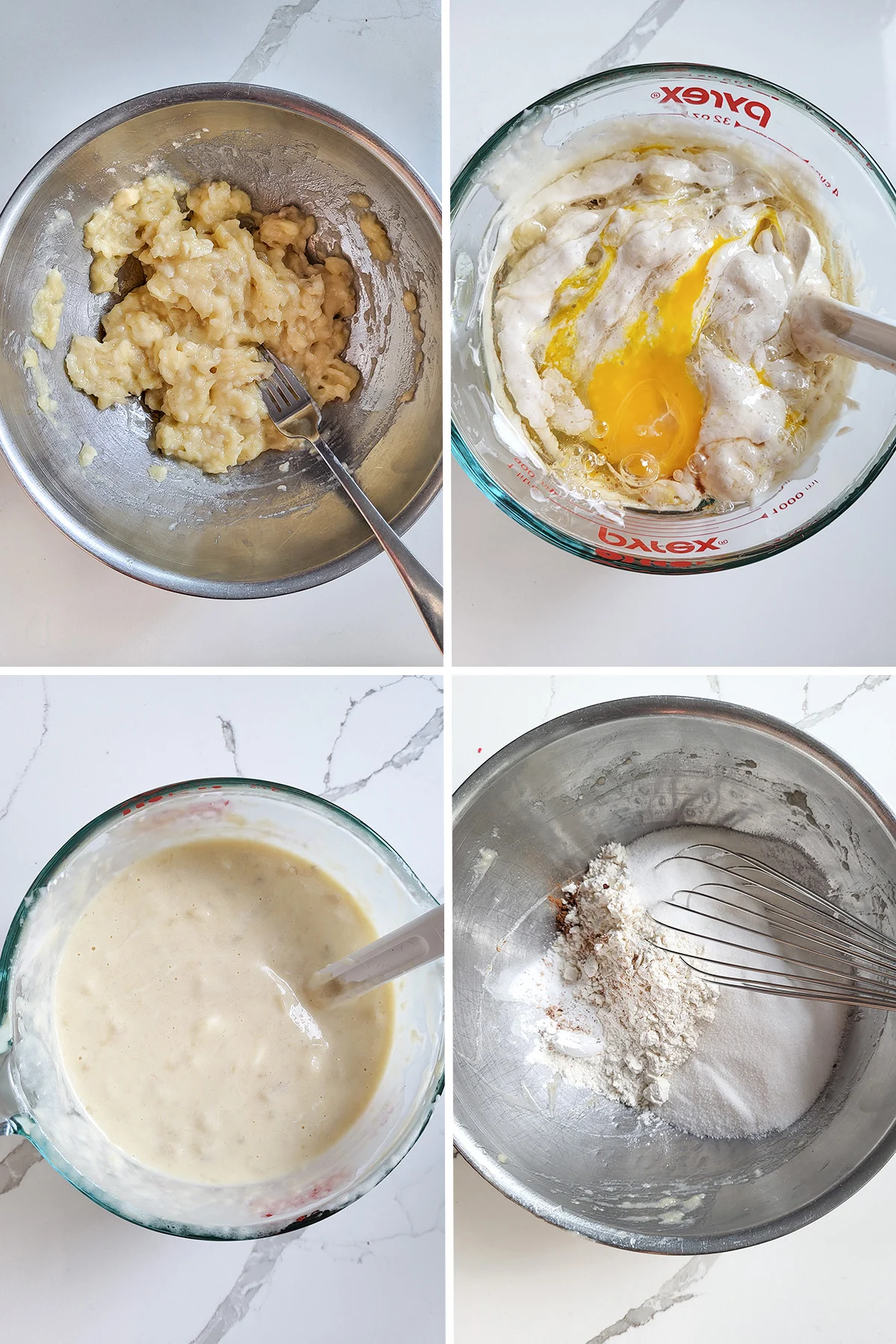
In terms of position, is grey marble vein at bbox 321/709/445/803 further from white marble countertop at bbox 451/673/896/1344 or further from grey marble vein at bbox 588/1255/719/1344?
grey marble vein at bbox 588/1255/719/1344

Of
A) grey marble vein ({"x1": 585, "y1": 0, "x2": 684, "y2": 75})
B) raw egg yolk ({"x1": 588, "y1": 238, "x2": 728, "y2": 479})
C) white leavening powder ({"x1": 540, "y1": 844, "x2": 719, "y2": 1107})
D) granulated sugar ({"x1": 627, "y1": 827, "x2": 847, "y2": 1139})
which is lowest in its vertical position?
granulated sugar ({"x1": 627, "y1": 827, "x2": 847, "y2": 1139})

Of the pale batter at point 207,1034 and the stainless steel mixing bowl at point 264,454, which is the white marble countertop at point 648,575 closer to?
the stainless steel mixing bowl at point 264,454

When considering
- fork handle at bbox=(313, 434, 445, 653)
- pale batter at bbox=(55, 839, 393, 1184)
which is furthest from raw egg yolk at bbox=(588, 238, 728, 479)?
pale batter at bbox=(55, 839, 393, 1184)

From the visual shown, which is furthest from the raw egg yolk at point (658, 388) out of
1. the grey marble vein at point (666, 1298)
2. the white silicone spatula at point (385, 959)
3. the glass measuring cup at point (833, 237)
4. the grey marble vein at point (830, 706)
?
the grey marble vein at point (666, 1298)

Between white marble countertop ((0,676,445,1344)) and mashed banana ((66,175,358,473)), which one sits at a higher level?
mashed banana ((66,175,358,473))

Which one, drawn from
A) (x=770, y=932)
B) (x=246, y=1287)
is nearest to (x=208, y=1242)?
(x=246, y=1287)

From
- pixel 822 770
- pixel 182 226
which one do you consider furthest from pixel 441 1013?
pixel 182 226
